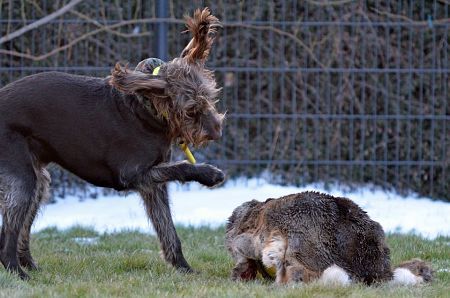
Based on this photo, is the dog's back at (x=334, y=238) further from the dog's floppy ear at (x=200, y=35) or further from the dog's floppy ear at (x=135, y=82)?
the dog's floppy ear at (x=200, y=35)

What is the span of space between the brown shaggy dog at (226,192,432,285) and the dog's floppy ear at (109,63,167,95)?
3.13ft

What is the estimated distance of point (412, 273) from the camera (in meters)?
5.41

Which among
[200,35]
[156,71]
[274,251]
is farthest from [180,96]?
[274,251]

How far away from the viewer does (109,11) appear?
9.55 metres

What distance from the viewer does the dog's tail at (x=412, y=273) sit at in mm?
5312

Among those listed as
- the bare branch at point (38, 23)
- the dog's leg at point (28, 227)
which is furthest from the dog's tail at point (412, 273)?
the bare branch at point (38, 23)

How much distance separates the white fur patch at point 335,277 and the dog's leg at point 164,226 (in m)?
1.22

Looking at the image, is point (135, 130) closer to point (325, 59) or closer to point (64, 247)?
point (64, 247)

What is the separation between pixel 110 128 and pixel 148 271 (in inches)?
36.6

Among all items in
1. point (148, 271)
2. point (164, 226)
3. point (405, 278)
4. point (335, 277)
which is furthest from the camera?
point (164, 226)

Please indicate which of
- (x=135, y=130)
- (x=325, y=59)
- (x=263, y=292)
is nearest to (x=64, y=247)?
(x=135, y=130)

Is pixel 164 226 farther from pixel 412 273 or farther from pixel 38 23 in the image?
pixel 38 23

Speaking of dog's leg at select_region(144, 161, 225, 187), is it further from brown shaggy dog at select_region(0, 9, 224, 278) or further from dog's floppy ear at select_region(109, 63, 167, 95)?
dog's floppy ear at select_region(109, 63, 167, 95)

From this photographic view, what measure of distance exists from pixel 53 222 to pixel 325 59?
120 inches
